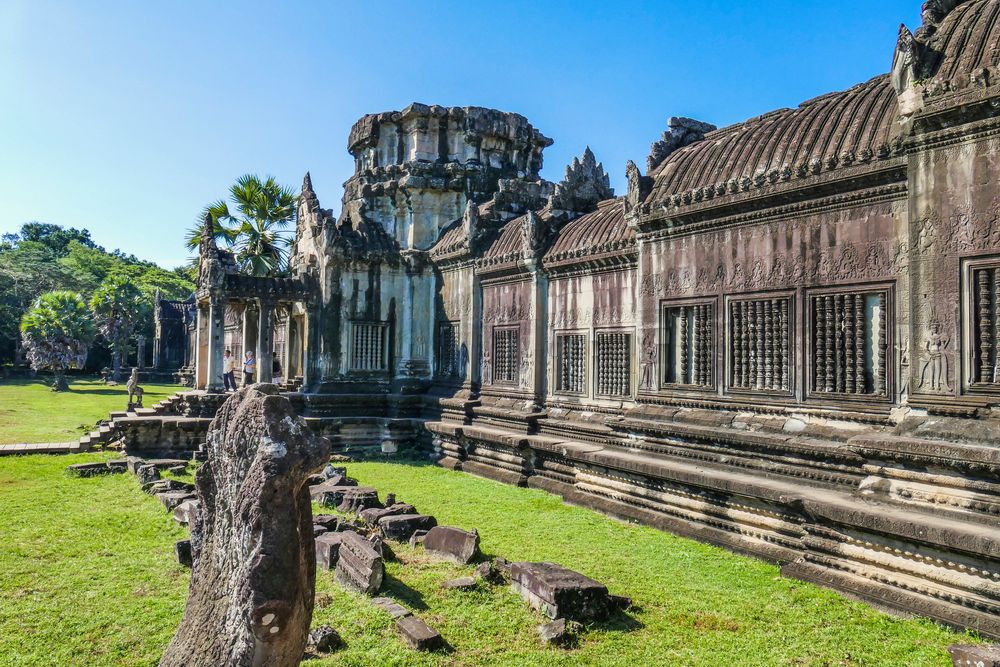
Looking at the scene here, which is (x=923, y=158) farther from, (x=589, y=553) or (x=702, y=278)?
(x=589, y=553)

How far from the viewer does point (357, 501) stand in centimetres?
980

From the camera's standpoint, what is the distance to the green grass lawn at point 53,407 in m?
18.0

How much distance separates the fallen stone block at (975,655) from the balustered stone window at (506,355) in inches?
379

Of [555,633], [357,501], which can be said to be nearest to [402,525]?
[357,501]

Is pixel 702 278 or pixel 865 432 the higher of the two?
pixel 702 278

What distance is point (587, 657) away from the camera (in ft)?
17.0

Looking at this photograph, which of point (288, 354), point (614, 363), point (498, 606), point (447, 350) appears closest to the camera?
point (498, 606)

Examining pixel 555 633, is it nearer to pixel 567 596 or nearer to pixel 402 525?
pixel 567 596

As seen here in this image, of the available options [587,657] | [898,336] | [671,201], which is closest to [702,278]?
[671,201]

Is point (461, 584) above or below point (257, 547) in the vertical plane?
below

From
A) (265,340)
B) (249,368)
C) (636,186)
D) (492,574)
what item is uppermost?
(636,186)

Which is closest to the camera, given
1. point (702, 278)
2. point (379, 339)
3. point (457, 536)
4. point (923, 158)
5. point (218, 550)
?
point (218, 550)

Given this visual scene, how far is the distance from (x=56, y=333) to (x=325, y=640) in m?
37.9

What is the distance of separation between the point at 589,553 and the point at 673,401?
2.74 m
